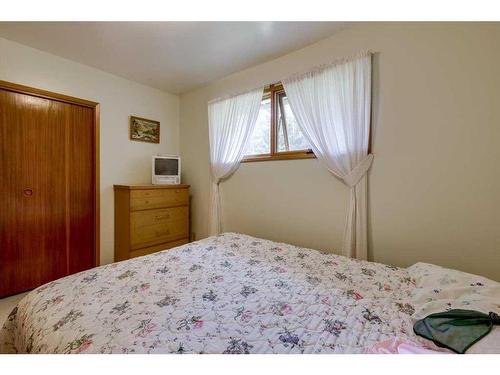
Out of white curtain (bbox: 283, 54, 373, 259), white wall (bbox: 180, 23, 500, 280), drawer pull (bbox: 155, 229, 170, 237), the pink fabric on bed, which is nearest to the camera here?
the pink fabric on bed

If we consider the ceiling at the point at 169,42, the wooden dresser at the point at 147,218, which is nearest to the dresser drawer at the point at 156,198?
the wooden dresser at the point at 147,218

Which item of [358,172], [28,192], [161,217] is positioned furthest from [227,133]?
[28,192]

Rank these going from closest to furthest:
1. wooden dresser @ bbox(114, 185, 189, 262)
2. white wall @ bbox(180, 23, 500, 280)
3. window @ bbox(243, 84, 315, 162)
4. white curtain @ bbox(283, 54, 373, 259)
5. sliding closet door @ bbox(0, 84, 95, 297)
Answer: white wall @ bbox(180, 23, 500, 280) → white curtain @ bbox(283, 54, 373, 259) → sliding closet door @ bbox(0, 84, 95, 297) → window @ bbox(243, 84, 315, 162) → wooden dresser @ bbox(114, 185, 189, 262)

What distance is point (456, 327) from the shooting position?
804mm

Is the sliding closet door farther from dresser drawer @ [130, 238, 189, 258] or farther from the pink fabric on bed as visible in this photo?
the pink fabric on bed

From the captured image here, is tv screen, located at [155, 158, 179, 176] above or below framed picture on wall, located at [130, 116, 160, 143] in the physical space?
below

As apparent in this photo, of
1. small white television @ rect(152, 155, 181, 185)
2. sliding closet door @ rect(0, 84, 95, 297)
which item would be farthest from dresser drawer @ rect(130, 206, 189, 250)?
sliding closet door @ rect(0, 84, 95, 297)

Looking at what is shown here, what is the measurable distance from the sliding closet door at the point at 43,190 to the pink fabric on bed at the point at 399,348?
2982 millimetres

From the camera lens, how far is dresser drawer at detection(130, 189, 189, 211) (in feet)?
8.65

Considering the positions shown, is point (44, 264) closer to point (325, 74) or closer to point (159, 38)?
point (159, 38)

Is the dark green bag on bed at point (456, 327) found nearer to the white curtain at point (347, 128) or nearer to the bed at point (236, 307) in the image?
the bed at point (236, 307)

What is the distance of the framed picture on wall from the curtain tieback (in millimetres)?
2583

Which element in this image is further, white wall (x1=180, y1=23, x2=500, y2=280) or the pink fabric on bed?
white wall (x1=180, y1=23, x2=500, y2=280)

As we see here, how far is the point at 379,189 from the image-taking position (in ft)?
6.03
